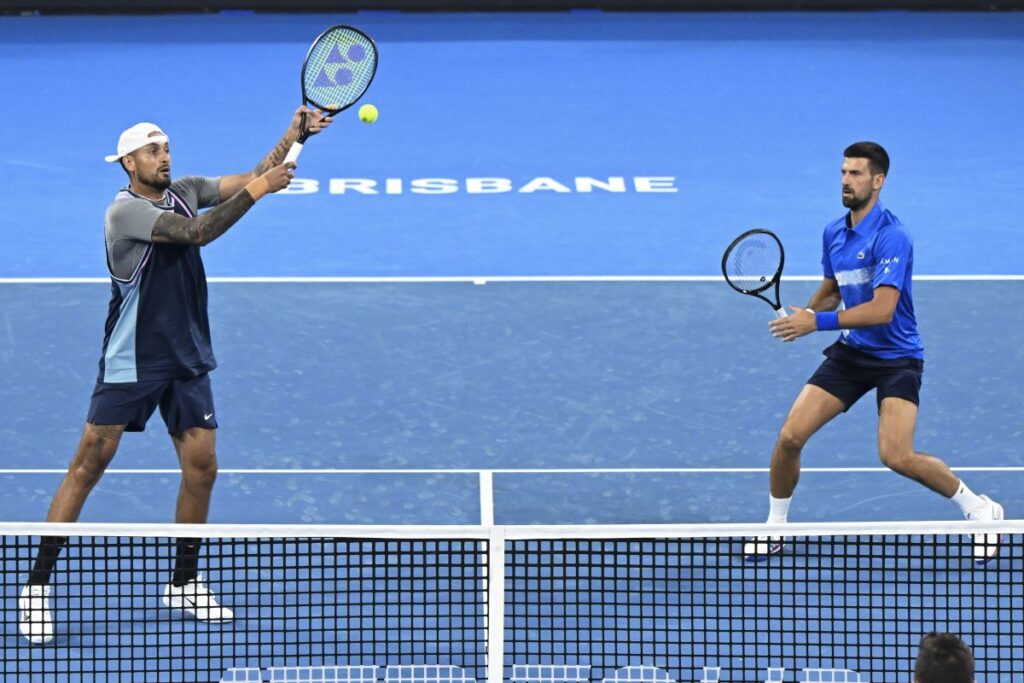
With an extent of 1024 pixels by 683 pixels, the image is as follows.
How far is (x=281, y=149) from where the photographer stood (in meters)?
7.72

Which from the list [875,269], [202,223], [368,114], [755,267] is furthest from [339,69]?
[875,269]

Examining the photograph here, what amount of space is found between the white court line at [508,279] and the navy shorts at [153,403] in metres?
5.34

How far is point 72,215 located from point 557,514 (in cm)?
718

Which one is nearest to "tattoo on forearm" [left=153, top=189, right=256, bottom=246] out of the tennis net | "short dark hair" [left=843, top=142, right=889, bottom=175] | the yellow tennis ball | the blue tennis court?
the tennis net

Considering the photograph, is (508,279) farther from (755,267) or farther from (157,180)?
(157,180)

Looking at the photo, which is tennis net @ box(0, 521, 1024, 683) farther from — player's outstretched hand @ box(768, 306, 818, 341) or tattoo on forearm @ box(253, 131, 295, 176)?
tattoo on forearm @ box(253, 131, 295, 176)

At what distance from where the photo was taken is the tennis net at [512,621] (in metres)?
5.84

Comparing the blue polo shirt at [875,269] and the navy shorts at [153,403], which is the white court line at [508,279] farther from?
the navy shorts at [153,403]

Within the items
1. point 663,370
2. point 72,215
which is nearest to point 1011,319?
point 663,370

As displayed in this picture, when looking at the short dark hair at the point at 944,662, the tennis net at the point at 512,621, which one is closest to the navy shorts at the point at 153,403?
the tennis net at the point at 512,621

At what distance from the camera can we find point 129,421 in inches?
296

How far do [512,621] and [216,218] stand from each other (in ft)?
6.69

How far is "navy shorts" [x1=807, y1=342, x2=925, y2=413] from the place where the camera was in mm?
8102

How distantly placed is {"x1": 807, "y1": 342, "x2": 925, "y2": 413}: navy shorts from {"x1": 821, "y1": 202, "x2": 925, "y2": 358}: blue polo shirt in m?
0.04
